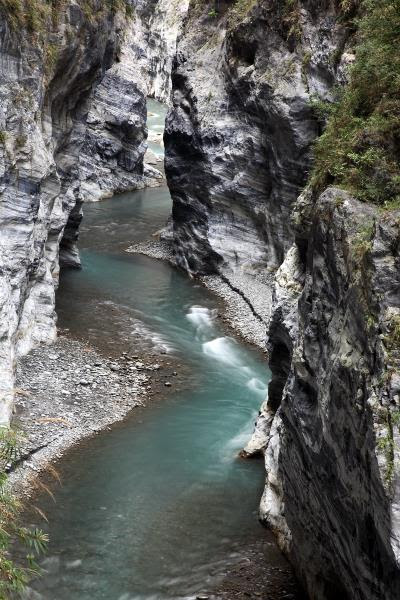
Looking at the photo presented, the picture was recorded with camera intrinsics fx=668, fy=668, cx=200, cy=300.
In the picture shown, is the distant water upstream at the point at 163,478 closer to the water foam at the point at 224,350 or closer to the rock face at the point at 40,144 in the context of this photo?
the water foam at the point at 224,350

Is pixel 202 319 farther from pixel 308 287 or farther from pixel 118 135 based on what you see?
pixel 118 135

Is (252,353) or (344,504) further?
(252,353)

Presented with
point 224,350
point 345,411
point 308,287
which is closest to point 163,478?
point 308,287

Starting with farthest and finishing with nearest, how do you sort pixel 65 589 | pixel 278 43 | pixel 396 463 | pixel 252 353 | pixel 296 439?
pixel 278 43
pixel 252 353
pixel 65 589
pixel 296 439
pixel 396 463

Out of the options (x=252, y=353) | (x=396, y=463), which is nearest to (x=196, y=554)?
(x=396, y=463)

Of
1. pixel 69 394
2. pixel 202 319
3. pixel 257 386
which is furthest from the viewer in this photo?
pixel 202 319

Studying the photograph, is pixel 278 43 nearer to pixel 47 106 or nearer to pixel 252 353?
pixel 47 106
